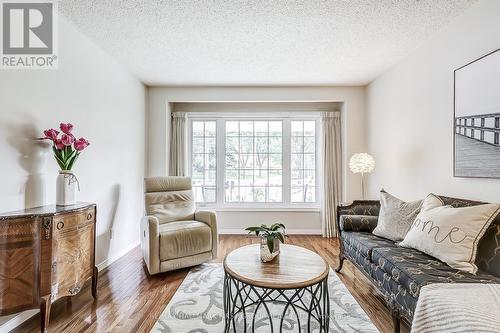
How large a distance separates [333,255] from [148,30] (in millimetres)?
3481

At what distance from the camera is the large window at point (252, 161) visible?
452 centimetres

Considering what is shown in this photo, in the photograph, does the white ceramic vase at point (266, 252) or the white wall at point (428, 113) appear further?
the white wall at point (428, 113)

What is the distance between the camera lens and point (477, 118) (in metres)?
2.03

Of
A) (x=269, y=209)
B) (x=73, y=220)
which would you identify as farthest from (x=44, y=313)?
(x=269, y=209)

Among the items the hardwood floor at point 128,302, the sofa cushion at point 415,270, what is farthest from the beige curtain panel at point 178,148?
the sofa cushion at point 415,270

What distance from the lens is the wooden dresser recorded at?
5.29 ft

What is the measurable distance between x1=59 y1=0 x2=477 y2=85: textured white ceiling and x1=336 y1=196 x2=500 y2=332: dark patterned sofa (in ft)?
5.66

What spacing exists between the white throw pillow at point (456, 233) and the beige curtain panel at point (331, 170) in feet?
7.72

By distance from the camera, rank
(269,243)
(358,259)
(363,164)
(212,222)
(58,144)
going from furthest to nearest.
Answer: (363,164) → (212,222) → (358,259) → (58,144) → (269,243)

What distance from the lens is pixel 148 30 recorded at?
2.49 metres

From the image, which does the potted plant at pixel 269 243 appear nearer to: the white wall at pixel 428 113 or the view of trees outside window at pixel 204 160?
the white wall at pixel 428 113

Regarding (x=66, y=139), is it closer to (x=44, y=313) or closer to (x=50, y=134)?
(x=50, y=134)

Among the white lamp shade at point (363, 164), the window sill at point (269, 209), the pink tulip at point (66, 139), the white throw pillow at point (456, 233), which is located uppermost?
the pink tulip at point (66, 139)

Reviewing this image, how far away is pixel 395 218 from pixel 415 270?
0.84 metres
